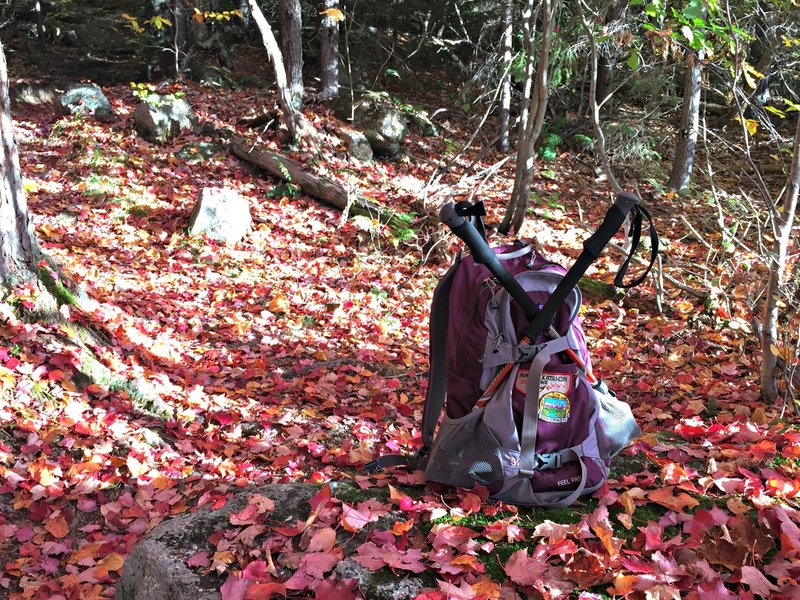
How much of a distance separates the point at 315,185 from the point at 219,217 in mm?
1929

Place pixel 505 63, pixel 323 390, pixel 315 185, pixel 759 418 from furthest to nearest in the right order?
pixel 505 63
pixel 315 185
pixel 323 390
pixel 759 418

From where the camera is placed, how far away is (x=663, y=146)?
12.8 meters

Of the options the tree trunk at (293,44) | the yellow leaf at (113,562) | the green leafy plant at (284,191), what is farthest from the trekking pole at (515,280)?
the tree trunk at (293,44)

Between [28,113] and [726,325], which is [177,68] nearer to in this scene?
[28,113]

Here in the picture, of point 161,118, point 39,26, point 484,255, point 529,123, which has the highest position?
point 39,26

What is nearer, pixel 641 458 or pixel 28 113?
pixel 641 458

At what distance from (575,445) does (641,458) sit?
58 cm

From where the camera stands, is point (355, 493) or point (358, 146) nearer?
point (355, 493)

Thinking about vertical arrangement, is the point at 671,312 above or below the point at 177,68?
below

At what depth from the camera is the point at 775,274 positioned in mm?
3865

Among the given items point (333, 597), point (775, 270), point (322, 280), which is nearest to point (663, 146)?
point (322, 280)

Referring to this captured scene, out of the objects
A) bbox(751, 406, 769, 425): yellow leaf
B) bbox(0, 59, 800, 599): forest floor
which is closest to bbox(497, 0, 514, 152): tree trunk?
bbox(0, 59, 800, 599): forest floor

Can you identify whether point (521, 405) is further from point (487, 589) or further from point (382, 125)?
point (382, 125)

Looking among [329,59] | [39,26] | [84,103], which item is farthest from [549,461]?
[39,26]
